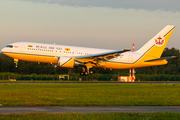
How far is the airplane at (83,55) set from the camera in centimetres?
4266

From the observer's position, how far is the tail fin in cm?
5119

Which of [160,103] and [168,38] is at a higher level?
[168,38]

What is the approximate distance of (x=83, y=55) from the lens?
150 ft

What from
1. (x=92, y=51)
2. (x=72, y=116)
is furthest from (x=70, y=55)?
(x=72, y=116)

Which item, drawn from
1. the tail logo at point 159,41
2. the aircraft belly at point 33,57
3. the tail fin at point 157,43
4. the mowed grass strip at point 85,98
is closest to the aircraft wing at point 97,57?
the aircraft belly at point 33,57

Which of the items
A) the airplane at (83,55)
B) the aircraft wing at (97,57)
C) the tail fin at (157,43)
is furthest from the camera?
the tail fin at (157,43)

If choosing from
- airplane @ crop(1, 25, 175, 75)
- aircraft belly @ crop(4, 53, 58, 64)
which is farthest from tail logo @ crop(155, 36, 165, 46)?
aircraft belly @ crop(4, 53, 58, 64)

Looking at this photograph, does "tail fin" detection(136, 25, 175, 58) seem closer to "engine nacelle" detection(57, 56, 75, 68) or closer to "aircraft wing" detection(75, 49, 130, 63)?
"aircraft wing" detection(75, 49, 130, 63)

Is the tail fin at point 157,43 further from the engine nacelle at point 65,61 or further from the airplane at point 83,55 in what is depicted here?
the engine nacelle at point 65,61

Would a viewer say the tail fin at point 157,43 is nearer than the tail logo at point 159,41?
Yes

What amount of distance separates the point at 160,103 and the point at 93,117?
368 inches

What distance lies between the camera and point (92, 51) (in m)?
46.5

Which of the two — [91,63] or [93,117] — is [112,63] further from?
[93,117]

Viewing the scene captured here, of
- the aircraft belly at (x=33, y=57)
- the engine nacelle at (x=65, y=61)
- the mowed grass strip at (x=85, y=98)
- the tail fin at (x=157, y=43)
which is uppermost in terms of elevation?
the tail fin at (x=157, y=43)
